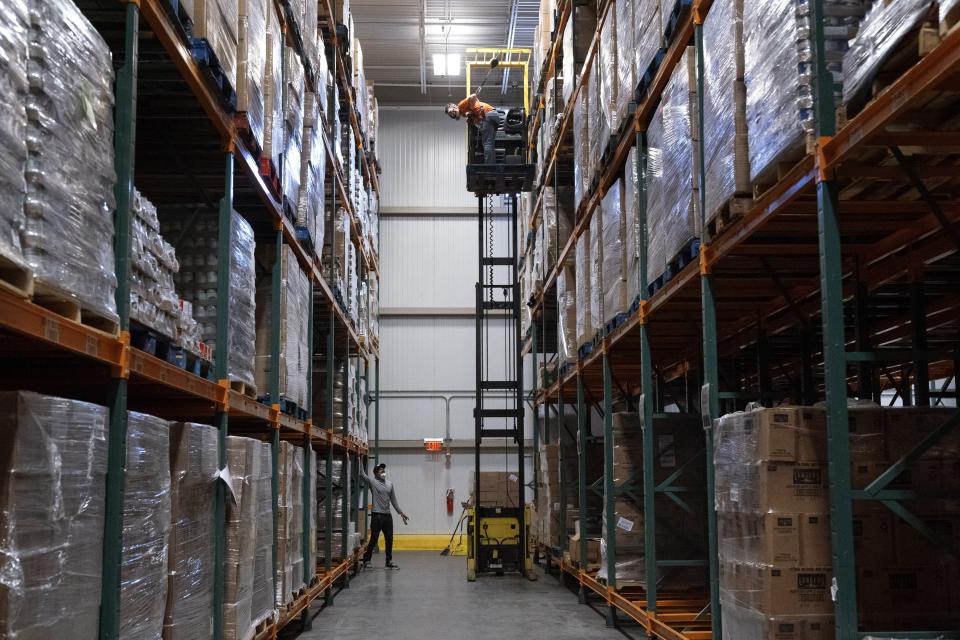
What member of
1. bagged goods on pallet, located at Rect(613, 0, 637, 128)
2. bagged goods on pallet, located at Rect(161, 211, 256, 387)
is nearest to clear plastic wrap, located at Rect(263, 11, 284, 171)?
bagged goods on pallet, located at Rect(161, 211, 256, 387)

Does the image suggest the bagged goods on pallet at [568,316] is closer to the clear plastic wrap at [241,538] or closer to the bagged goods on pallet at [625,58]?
the bagged goods on pallet at [625,58]

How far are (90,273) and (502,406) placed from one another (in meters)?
18.2

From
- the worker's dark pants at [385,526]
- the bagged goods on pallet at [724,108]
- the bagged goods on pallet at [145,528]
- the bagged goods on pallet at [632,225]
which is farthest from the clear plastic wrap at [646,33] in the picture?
the worker's dark pants at [385,526]

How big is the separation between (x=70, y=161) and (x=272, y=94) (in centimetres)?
376

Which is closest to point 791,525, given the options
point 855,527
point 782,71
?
point 855,527

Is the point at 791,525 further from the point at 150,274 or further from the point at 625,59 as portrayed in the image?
the point at 625,59

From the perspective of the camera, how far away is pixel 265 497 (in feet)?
24.6

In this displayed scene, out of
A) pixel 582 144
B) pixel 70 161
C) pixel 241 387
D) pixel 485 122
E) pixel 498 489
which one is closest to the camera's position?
pixel 70 161

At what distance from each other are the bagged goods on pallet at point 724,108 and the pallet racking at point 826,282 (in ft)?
0.59

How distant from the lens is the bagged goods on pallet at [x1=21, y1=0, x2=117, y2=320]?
3.56m

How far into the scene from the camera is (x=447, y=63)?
2023 cm

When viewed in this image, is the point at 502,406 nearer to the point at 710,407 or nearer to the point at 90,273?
the point at 710,407

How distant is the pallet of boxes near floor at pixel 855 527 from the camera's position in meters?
5.24

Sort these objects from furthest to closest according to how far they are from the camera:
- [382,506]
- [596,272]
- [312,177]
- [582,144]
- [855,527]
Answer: [382,506]
[582,144]
[596,272]
[312,177]
[855,527]
